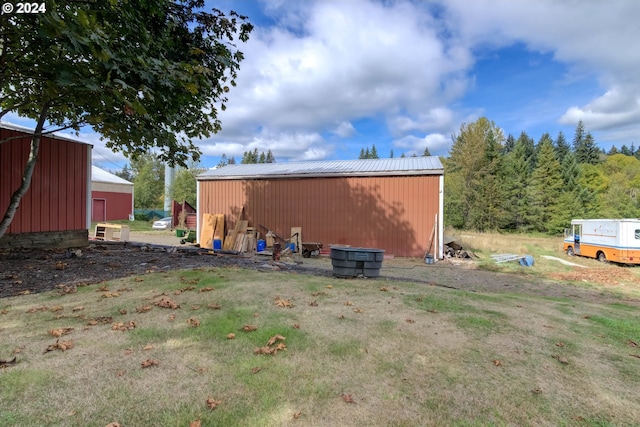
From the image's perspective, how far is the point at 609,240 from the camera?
14766 mm

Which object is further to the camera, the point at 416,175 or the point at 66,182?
the point at 416,175

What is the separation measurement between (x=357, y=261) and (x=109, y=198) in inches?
1152

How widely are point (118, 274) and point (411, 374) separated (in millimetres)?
5681

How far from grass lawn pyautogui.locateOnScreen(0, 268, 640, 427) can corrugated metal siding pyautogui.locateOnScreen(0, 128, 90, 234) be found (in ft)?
19.2

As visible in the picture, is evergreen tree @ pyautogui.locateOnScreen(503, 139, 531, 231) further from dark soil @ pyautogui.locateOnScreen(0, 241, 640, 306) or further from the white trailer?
dark soil @ pyautogui.locateOnScreen(0, 241, 640, 306)

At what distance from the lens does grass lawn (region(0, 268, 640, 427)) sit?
229cm

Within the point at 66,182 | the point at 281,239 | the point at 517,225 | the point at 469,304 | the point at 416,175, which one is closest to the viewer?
the point at 469,304

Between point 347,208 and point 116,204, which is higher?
point 116,204

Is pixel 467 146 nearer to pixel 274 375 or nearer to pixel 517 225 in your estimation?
pixel 517 225

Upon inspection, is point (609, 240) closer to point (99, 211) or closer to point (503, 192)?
point (503, 192)

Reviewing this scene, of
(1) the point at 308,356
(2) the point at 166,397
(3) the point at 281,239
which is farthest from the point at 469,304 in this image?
(3) the point at 281,239

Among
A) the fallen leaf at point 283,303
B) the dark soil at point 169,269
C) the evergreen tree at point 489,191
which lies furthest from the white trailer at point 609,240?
the fallen leaf at point 283,303

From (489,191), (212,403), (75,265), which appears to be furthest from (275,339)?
(489,191)

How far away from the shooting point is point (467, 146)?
32969mm
